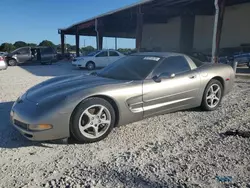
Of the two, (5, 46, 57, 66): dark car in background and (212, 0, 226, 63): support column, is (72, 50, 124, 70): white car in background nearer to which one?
(212, 0, 226, 63): support column

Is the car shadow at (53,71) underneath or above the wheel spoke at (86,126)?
underneath

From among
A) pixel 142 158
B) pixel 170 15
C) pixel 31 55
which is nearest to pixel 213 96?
pixel 142 158

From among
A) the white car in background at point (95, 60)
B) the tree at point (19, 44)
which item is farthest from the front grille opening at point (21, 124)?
the tree at point (19, 44)

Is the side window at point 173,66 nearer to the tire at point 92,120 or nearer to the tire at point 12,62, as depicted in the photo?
the tire at point 92,120

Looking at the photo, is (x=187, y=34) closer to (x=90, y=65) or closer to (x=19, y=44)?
(x=90, y=65)

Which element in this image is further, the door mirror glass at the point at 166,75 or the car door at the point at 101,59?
the car door at the point at 101,59

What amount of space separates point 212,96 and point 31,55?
1991 cm

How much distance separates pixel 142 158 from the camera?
2.88 meters

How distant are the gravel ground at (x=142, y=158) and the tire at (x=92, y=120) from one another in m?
0.13

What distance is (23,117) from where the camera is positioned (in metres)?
3.12

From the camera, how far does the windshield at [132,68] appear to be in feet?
13.0

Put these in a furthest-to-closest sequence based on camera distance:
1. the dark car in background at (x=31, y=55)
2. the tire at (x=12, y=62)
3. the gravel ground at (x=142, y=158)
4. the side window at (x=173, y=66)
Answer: the dark car in background at (x=31, y=55) < the tire at (x=12, y=62) < the side window at (x=173, y=66) < the gravel ground at (x=142, y=158)

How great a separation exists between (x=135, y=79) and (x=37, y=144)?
1.73 meters

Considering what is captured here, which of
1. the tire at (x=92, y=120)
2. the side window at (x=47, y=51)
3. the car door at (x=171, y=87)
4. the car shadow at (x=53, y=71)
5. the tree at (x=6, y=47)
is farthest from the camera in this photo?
the tree at (x=6, y=47)
